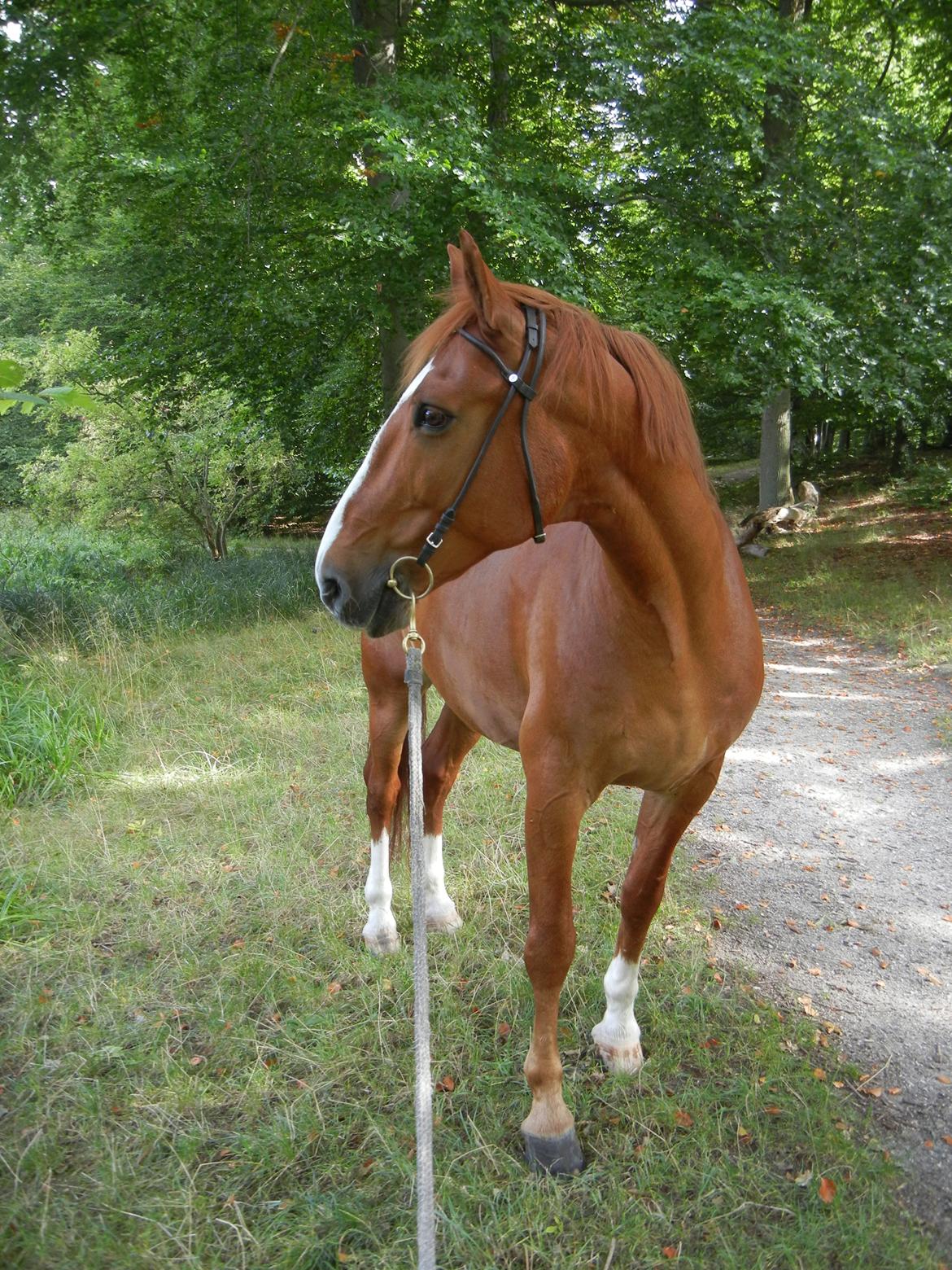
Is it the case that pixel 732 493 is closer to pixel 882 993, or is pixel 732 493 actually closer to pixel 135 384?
pixel 135 384

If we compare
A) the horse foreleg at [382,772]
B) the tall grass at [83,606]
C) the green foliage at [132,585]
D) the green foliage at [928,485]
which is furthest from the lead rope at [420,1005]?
the green foliage at [928,485]

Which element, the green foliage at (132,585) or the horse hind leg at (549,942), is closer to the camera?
the horse hind leg at (549,942)

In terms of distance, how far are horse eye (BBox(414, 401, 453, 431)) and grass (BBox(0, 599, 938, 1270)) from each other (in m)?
1.97

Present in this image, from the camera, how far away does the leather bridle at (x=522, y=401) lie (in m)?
1.70

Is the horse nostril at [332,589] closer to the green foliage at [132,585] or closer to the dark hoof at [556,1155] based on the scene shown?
the dark hoof at [556,1155]

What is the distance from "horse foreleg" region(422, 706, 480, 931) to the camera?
3.47m

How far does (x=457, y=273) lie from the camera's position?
1.75 m

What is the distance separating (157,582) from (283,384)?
3.21 m

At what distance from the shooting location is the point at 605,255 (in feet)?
31.3

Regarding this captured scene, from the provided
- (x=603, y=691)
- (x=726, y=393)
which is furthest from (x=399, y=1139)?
(x=726, y=393)

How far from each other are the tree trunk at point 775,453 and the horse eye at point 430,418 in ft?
40.1

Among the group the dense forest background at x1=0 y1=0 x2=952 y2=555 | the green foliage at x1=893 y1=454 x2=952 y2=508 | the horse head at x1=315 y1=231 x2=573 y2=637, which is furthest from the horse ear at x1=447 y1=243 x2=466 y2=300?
the green foliage at x1=893 y1=454 x2=952 y2=508

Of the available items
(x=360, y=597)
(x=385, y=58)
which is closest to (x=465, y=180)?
(x=385, y=58)

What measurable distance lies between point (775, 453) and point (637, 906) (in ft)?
39.7
